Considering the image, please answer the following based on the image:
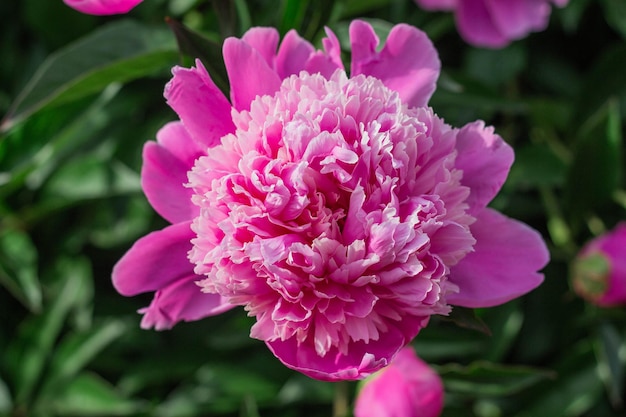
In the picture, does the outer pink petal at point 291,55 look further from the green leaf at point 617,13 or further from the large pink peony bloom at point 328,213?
the green leaf at point 617,13

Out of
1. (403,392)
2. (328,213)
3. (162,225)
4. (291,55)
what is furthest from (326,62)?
(162,225)

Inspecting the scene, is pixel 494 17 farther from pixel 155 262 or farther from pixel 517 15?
pixel 155 262

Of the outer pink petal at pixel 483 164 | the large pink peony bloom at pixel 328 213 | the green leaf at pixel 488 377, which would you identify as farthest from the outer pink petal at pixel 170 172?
the green leaf at pixel 488 377

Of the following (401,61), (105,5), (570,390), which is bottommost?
(570,390)

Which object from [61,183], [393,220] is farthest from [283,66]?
[61,183]

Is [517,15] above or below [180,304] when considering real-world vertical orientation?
below

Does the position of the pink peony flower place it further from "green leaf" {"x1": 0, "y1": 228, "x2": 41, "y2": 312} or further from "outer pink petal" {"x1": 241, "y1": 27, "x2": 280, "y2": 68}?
"green leaf" {"x1": 0, "y1": 228, "x2": 41, "y2": 312}
